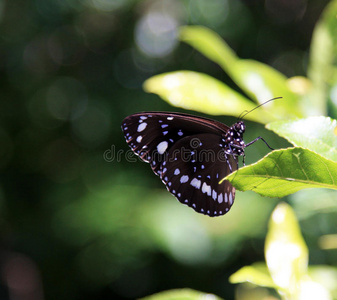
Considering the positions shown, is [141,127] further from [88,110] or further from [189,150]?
[88,110]

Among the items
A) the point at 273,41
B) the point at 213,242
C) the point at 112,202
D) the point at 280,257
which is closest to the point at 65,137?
the point at 112,202

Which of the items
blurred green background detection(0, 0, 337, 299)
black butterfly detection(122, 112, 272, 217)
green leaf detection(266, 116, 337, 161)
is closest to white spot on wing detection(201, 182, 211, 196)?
black butterfly detection(122, 112, 272, 217)

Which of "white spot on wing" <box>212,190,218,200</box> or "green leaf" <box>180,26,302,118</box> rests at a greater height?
"green leaf" <box>180,26,302,118</box>

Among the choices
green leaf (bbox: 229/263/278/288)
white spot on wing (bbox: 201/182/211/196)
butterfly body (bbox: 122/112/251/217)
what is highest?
butterfly body (bbox: 122/112/251/217)

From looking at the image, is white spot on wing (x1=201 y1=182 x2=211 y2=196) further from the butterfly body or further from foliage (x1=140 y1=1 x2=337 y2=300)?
foliage (x1=140 y1=1 x2=337 y2=300)

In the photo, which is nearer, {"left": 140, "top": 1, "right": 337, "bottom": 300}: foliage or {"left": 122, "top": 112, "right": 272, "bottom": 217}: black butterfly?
{"left": 140, "top": 1, "right": 337, "bottom": 300}: foliage

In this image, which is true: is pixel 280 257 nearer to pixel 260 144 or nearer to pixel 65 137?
pixel 260 144
